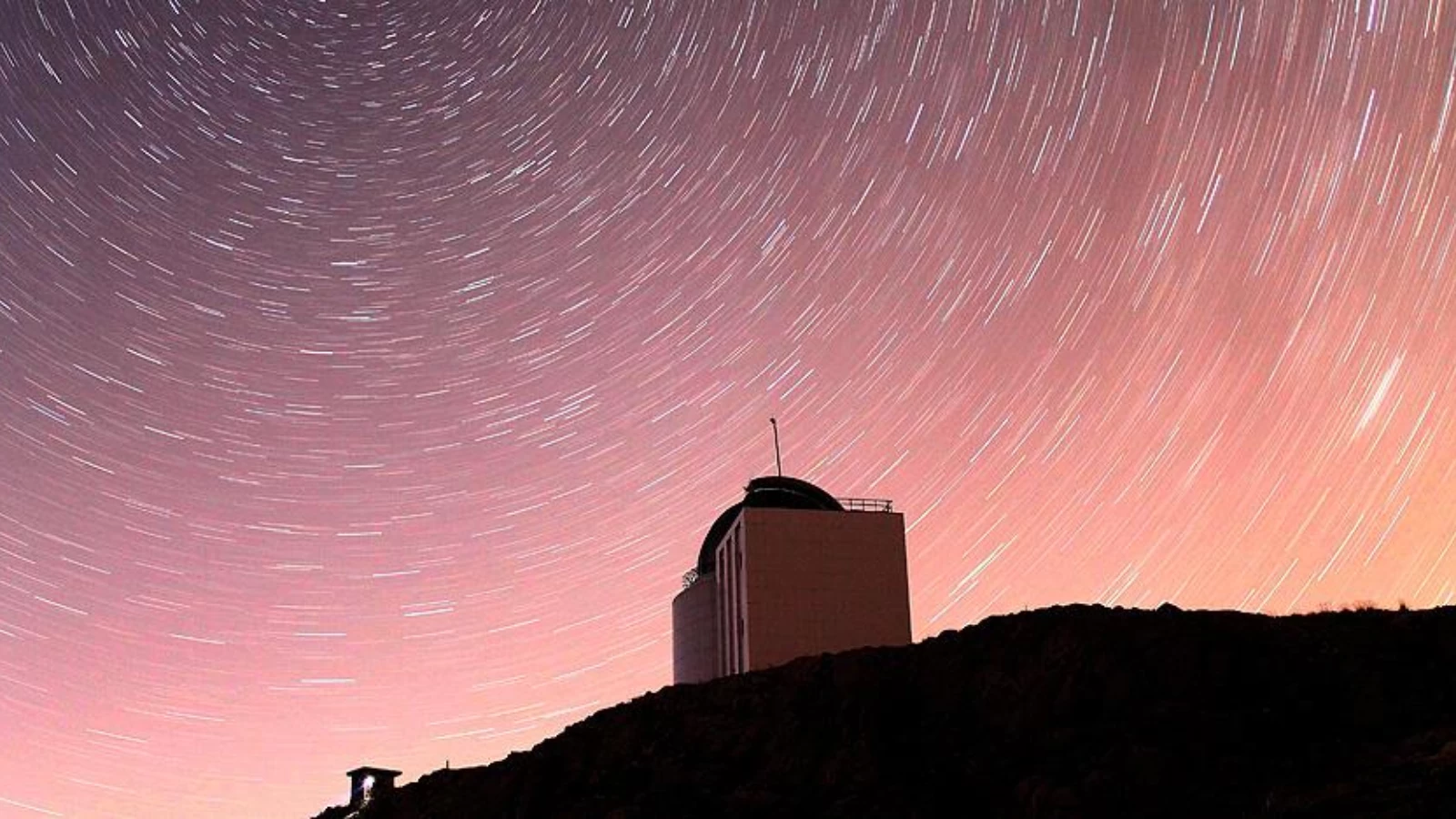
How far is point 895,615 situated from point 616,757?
13.6 metres

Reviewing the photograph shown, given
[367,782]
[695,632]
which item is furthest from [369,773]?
[695,632]

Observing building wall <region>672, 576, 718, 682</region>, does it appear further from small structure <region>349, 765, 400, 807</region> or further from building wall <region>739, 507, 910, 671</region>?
small structure <region>349, 765, 400, 807</region>

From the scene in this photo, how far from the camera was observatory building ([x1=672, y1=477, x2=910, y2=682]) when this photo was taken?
3791 centimetres

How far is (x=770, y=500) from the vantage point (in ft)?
139

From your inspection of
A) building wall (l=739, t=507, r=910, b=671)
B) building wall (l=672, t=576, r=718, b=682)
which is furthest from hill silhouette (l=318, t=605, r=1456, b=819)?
building wall (l=672, t=576, r=718, b=682)

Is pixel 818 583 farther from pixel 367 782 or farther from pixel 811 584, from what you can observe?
pixel 367 782

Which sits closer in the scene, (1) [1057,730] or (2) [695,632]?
(1) [1057,730]

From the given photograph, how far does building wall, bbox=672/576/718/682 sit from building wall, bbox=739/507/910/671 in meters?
3.86

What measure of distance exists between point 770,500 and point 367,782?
1699 centimetres

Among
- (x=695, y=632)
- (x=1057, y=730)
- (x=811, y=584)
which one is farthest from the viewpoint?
(x=695, y=632)

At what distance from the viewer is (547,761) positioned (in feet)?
94.2

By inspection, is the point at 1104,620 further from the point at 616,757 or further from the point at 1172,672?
the point at 616,757

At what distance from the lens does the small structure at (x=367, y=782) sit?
39.1m

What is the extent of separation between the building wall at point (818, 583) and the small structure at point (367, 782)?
1330 centimetres
